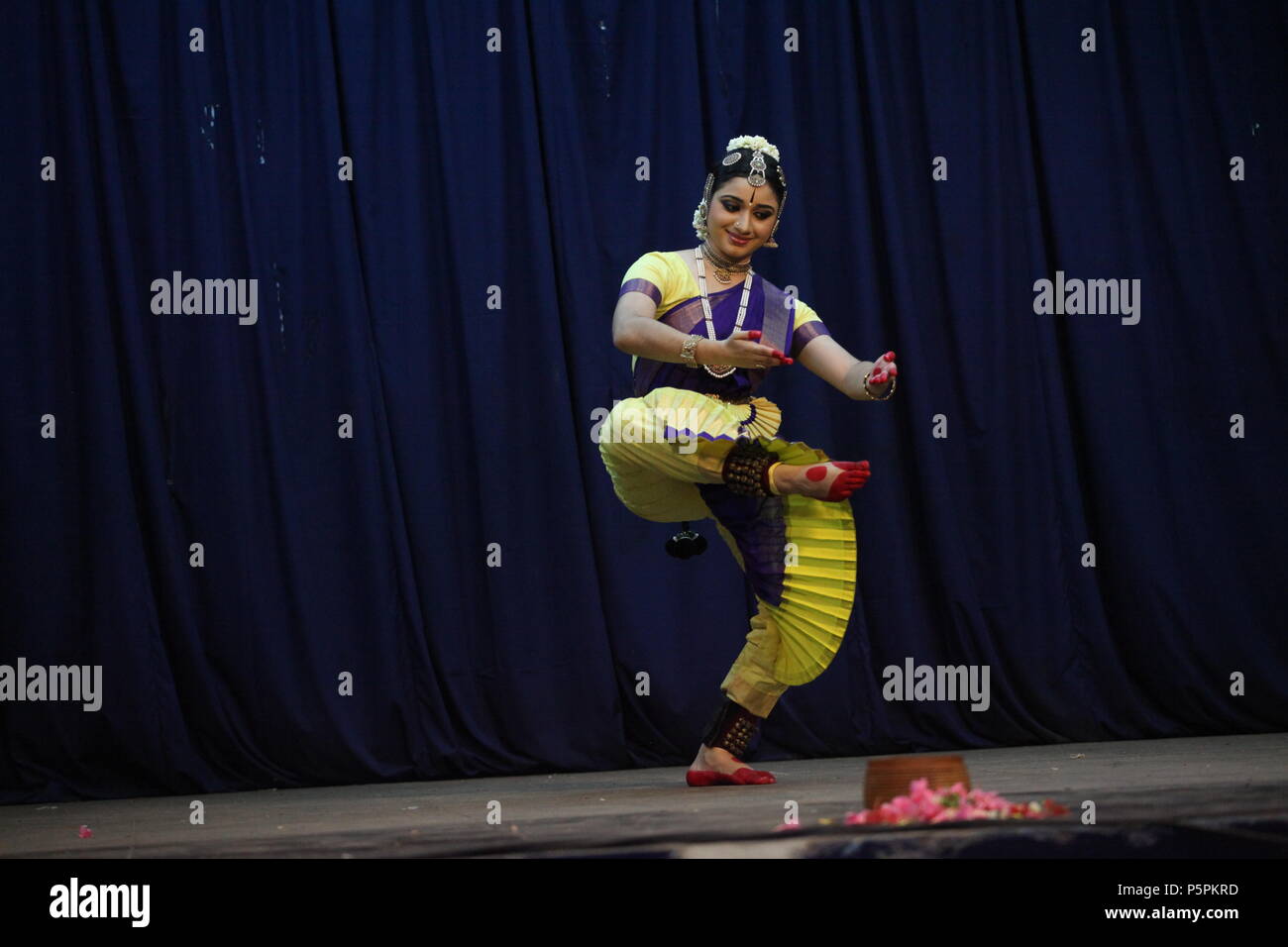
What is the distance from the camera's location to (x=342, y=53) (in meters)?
4.32

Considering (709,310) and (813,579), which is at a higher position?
(709,310)

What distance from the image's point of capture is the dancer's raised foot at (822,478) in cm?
289

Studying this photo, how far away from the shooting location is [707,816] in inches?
104

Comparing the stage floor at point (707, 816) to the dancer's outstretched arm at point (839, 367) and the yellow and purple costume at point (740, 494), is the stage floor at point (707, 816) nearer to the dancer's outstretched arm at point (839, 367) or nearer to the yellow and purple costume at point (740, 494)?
the yellow and purple costume at point (740, 494)

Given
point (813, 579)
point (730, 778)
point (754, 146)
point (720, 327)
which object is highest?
point (754, 146)

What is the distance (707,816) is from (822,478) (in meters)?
0.72

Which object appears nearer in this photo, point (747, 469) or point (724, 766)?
point (747, 469)

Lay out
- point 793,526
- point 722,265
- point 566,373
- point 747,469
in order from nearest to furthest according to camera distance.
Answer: point 747,469 → point 793,526 → point 722,265 → point 566,373

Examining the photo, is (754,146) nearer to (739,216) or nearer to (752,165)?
(752,165)

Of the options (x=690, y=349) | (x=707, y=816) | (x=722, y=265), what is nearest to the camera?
(x=707, y=816)

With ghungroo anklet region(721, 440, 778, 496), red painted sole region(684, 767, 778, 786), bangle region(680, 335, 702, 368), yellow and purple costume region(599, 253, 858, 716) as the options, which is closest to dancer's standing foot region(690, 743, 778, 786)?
red painted sole region(684, 767, 778, 786)

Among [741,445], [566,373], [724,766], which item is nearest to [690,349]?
[741,445]

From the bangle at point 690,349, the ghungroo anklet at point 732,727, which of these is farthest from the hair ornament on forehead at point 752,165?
the ghungroo anklet at point 732,727
